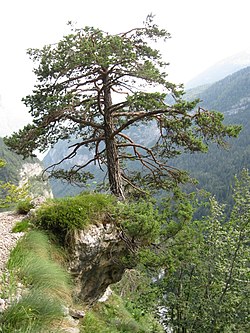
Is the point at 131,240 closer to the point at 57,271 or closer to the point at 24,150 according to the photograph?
the point at 57,271

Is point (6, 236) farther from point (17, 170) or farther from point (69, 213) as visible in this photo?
point (17, 170)

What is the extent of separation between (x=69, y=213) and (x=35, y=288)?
2840 millimetres

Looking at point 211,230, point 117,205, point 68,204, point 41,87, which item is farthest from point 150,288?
point 41,87

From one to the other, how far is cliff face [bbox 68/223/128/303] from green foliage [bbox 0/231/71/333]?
65cm

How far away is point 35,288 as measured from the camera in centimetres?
475

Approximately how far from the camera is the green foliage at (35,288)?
12.3 feet

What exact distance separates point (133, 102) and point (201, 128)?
2098mm

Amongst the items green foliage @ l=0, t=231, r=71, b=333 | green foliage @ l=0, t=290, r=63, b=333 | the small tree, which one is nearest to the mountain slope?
the small tree

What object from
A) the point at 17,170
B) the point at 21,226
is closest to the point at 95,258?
the point at 21,226

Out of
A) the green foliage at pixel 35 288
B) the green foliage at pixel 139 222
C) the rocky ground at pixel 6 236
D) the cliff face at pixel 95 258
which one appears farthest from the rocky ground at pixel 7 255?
the green foliage at pixel 139 222

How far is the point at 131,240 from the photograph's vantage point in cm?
872

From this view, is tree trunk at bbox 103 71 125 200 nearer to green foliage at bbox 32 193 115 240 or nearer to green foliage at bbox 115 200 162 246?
green foliage at bbox 115 200 162 246

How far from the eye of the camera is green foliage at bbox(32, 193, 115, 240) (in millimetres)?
7371

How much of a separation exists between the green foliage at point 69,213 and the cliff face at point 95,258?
21 cm
